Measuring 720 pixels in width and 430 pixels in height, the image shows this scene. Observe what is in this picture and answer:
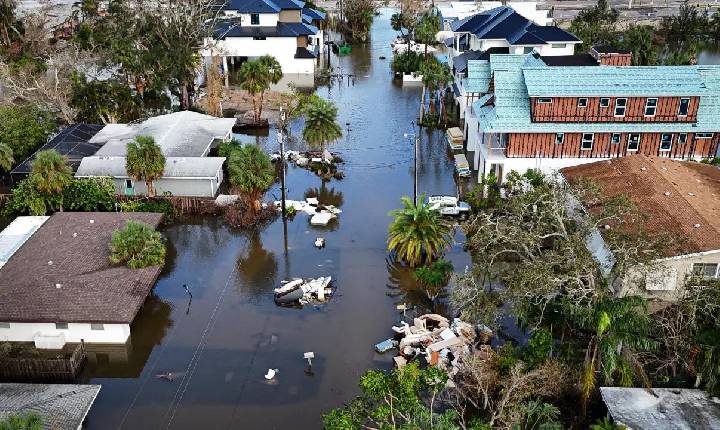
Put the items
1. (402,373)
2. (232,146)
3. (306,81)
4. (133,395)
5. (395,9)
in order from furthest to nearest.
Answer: (395,9)
(306,81)
(232,146)
(133,395)
(402,373)

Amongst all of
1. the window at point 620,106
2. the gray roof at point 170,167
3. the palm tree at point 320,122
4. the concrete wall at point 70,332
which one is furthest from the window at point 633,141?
the concrete wall at point 70,332

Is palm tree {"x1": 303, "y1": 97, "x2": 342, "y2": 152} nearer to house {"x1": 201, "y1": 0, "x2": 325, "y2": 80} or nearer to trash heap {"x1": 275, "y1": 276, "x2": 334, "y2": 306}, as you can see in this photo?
trash heap {"x1": 275, "y1": 276, "x2": 334, "y2": 306}

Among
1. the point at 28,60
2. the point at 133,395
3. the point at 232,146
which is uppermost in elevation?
the point at 28,60

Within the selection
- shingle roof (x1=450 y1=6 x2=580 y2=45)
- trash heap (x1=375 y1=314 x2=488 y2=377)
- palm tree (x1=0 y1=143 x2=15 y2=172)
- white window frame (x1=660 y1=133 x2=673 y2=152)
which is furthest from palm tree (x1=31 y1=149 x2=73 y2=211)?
white window frame (x1=660 y1=133 x2=673 y2=152)

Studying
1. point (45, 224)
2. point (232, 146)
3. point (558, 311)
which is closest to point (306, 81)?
point (232, 146)

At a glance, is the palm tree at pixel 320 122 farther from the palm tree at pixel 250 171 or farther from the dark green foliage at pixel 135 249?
the dark green foliage at pixel 135 249

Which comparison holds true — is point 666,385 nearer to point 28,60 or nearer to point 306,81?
point 306,81

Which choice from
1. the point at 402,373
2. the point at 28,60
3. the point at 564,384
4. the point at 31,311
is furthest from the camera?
the point at 28,60

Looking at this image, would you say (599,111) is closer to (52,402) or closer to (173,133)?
(173,133)
